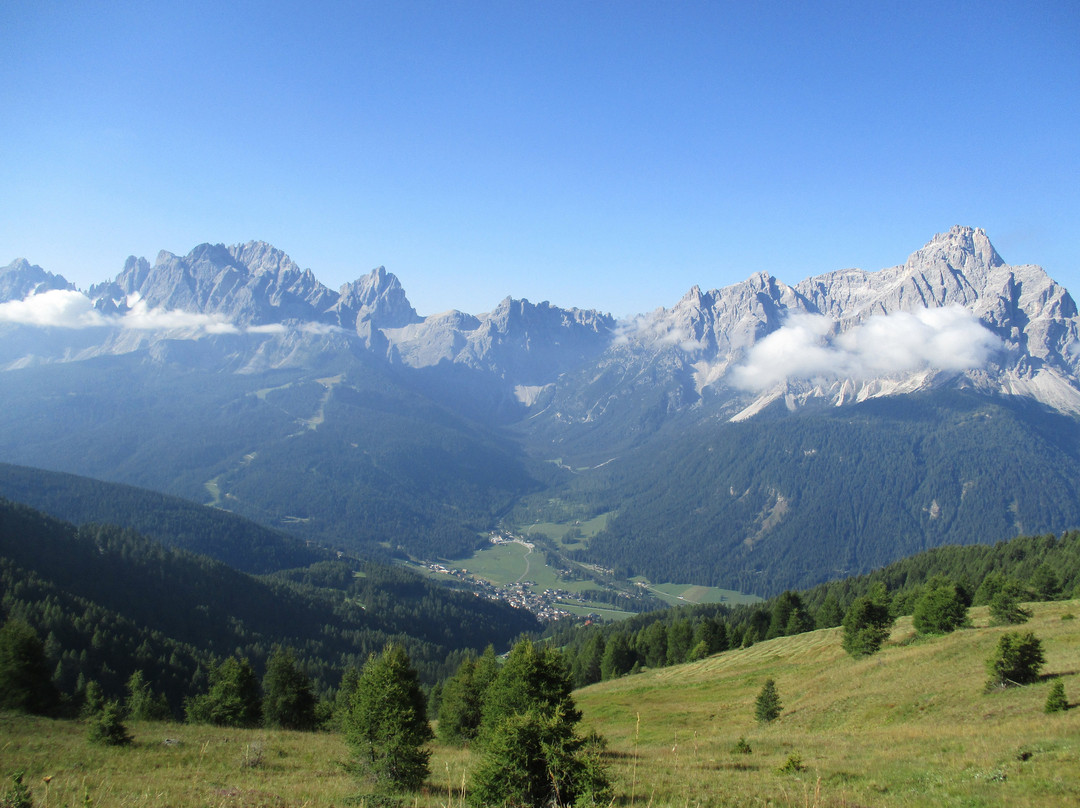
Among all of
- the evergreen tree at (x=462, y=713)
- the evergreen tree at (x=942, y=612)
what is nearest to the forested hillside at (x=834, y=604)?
the evergreen tree at (x=942, y=612)

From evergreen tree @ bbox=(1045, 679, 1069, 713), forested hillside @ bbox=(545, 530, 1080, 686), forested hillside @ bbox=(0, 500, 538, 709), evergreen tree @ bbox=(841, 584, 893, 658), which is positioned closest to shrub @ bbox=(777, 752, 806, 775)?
evergreen tree @ bbox=(1045, 679, 1069, 713)

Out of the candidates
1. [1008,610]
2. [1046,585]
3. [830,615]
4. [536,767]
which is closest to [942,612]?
[1008,610]

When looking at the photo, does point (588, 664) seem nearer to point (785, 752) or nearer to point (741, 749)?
point (741, 749)

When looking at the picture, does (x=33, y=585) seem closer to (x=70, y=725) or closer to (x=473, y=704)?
(x=70, y=725)

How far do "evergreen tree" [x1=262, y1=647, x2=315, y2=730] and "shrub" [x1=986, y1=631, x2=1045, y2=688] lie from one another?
5157cm

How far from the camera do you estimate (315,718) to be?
51.0 m

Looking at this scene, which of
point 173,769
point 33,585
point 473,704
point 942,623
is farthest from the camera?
point 33,585

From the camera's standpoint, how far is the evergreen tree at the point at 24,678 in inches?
1437

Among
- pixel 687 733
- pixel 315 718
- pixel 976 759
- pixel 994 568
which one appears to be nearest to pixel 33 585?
pixel 315 718

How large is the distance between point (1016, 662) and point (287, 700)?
53528 mm

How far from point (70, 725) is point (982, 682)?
54967 millimetres

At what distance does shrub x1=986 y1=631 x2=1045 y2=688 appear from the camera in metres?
30.0

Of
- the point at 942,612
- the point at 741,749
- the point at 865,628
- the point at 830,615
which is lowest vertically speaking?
the point at 830,615

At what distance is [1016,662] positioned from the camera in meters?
30.2
